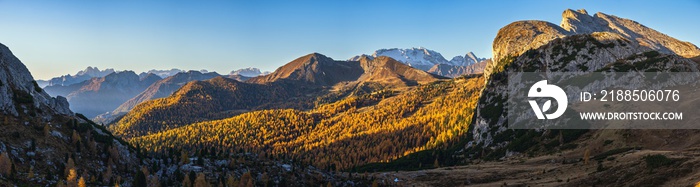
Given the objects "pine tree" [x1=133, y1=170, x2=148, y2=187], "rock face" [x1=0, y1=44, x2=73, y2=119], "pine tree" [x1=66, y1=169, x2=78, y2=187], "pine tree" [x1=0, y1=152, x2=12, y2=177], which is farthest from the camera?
"rock face" [x1=0, y1=44, x2=73, y2=119]

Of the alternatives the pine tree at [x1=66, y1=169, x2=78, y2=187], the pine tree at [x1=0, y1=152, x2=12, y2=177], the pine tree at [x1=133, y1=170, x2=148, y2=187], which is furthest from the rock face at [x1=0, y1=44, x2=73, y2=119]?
the pine tree at [x1=133, y1=170, x2=148, y2=187]

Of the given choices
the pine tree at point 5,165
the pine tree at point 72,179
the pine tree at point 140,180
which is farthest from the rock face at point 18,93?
the pine tree at point 140,180

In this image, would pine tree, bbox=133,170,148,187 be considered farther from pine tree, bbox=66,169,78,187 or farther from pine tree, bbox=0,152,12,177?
pine tree, bbox=0,152,12,177

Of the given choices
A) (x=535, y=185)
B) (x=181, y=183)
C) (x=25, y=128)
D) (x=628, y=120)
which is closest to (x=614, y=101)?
(x=628, y=120)

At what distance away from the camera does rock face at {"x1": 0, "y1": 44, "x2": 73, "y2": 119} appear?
7988 cm

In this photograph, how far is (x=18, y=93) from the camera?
88938 mm

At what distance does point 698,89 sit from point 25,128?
20051 centimetres

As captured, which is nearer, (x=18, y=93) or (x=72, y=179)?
(x=72, y=179)

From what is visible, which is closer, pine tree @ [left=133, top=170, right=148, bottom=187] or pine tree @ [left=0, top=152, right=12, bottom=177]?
pine tree @ [left=0, top=152, right=12, bottom=177]

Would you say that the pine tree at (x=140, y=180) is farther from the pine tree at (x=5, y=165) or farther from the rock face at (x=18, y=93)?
the rock face at (x=18, y=93)

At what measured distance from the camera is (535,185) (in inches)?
3110

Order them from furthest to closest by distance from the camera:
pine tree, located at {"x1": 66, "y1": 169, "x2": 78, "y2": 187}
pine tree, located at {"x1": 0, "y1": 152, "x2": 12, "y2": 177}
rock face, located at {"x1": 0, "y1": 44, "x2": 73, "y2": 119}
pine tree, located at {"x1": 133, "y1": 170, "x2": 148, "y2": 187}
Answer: rock face, located at {"x1": 0, "y1": 44, "x2": 73, "y2": 119} → pine tree, located at {"x1": 133, "y1": 170, "x2": 148, "y2": 187} → pine tree, located at {"x1": 66, "y1": 169, "x2": 78, "y2": 187} → pine tree, located at {"x1": 0, "y1": 152, "x2": 12, "y2": 177}

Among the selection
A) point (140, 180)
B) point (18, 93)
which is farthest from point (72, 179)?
point (18, 93)

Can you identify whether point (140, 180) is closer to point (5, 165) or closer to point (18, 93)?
point (5, 165)
